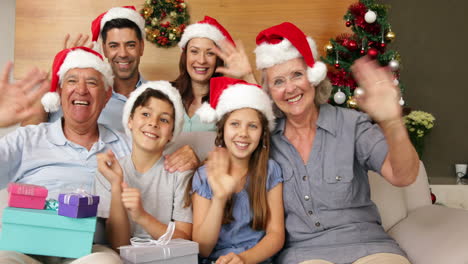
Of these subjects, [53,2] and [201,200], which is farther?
[53,2]

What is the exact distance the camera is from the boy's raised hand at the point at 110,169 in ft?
6.25

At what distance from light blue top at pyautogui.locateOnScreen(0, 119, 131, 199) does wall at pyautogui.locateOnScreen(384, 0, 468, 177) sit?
3788 mm

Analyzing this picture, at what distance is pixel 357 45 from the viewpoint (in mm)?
4164

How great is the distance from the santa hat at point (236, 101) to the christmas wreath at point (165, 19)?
78.9 inches

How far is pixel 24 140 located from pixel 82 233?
80cm

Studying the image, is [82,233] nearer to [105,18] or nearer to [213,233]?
[213,233]

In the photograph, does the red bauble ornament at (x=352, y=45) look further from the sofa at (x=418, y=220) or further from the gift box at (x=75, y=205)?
the gift box at (x=75, y=205)

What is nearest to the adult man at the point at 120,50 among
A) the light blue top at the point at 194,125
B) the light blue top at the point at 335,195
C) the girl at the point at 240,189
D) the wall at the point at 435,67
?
the light blue top at the point at 194,125

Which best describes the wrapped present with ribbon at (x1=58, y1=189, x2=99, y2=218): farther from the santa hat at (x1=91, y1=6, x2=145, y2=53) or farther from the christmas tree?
the christmas tree

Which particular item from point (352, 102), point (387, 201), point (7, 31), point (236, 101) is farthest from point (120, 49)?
point (7, 31)

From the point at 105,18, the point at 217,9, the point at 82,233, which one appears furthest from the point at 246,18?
the point at 82,233

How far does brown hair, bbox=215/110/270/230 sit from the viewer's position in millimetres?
2051

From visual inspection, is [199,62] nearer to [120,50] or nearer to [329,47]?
[120,50]

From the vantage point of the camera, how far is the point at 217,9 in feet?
13.8
